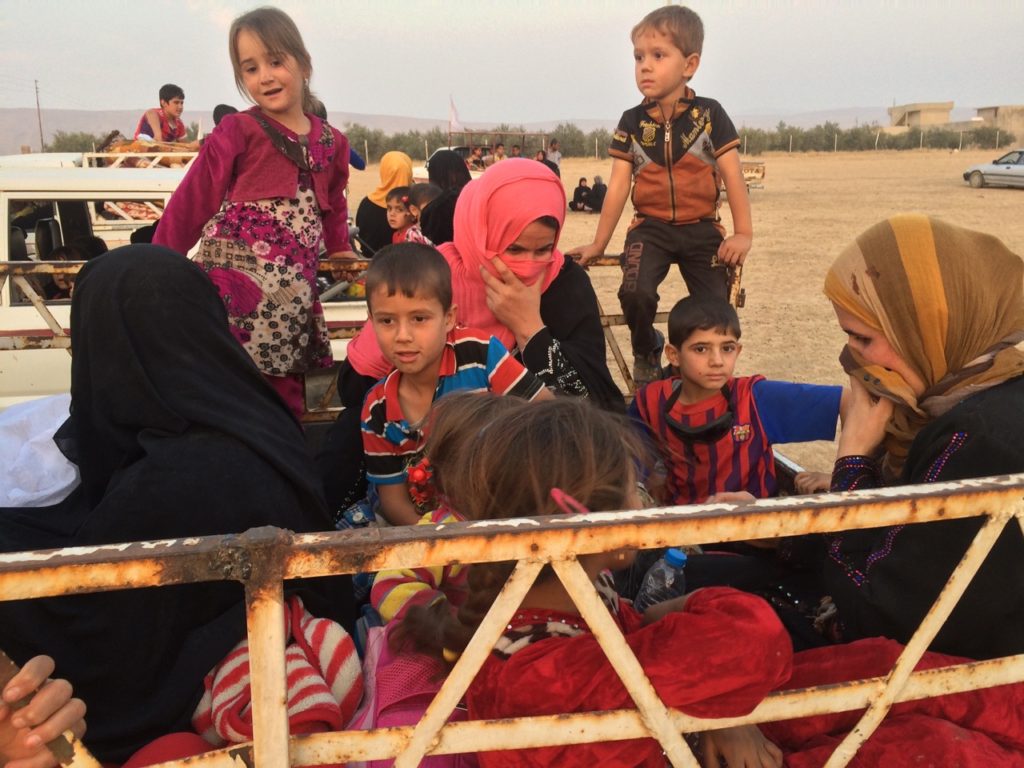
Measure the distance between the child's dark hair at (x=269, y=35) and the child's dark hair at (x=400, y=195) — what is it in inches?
116

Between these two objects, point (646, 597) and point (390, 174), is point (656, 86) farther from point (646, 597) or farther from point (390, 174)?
point (390, 174)

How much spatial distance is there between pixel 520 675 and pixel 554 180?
1.92 metres

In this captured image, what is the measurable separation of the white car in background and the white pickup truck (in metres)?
27.0

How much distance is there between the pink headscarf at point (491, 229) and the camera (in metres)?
2.71

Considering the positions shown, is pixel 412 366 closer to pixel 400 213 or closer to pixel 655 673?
pixel 655 673

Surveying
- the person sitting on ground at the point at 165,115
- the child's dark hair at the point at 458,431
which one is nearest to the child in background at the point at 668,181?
the child's dark hair at the point at 458,431

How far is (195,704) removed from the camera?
1.53 metres

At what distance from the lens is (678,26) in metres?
3.69

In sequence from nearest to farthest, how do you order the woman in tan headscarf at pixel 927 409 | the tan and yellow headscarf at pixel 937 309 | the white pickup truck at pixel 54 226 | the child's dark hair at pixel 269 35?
the woman in tan headscarf at pixel 927 409 < the tan and yellow headscarf at pixel 937 309 < the child's dark hair at pixel 269 35 < the white pickup truck at pixel 54 226

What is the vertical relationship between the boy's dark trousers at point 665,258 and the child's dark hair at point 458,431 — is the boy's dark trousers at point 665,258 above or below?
above

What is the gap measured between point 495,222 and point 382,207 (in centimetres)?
459

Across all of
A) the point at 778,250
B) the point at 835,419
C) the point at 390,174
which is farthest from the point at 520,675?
the point at 778,250

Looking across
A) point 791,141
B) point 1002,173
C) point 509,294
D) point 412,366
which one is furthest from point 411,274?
point 791,141

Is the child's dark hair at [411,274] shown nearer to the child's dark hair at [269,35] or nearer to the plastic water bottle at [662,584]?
the plastic water bottle at [662,584]
